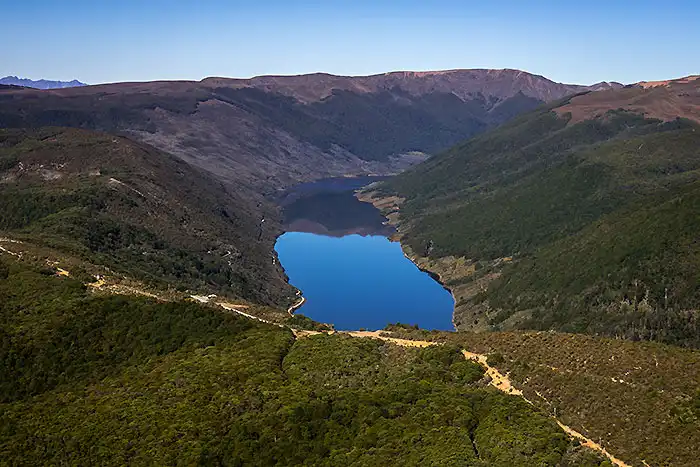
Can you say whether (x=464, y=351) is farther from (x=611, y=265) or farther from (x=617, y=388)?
(x=611, y=265)

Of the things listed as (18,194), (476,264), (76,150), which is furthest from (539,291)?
(76,150)

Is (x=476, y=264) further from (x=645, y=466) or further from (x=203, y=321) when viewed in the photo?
(x=645, y=466)

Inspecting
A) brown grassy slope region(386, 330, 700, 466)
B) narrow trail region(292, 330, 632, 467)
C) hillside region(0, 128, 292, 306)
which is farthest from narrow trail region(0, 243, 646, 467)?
hillside region(0, 128, 292, 306)

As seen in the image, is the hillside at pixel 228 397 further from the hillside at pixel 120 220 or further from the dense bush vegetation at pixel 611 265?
the dense bush vegetation at pixel 611 265

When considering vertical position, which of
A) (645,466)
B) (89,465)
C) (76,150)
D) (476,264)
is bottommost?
(476,264)

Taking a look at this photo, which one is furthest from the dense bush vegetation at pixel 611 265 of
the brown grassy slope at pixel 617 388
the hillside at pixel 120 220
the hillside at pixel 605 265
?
the hillside at pixel 120 220

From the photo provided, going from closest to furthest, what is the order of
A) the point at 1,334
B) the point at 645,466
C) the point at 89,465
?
the point at 645,466 < the point at 89,465 < the point at 1,334

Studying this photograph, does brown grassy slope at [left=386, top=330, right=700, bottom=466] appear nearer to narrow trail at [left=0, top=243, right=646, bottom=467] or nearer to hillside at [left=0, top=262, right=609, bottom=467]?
narrow trail at [left=0, top=243, right=646, bottom=467]
